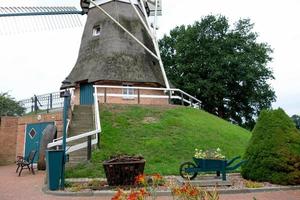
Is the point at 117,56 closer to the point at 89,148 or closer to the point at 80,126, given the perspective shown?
the point at 80,126

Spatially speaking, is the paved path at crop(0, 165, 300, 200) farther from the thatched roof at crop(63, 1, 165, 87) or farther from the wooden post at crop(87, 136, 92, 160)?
the thatched roof at crop(63, 1, 165, 87)

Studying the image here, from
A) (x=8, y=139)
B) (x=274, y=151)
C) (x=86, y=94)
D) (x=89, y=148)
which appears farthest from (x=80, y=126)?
(x=274, y=151)

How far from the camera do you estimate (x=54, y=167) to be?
9906 mm

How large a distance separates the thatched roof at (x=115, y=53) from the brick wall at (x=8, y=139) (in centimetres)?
473

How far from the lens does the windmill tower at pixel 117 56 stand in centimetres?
2244

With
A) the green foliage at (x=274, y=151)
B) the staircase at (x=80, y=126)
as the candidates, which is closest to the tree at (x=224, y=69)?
the staircase at (x=80, y=126)

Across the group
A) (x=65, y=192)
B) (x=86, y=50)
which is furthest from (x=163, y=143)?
(x=86, y=50)

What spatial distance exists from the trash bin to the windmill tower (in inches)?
402

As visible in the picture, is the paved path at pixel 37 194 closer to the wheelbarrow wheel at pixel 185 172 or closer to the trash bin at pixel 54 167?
the trash bin at pixel 54 167

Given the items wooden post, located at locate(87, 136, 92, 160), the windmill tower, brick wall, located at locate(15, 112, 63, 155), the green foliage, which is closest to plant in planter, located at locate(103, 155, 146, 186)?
wooden post, located at locate(87, 136, 92, 160)

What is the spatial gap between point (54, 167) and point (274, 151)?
6500 millimetres

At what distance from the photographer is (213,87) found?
3180 cm

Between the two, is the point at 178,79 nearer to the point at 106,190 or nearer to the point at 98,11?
Answer: the point at 98,11

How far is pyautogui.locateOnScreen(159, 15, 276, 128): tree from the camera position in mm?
32094
